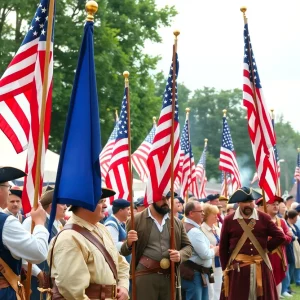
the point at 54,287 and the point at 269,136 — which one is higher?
the point at 269,136

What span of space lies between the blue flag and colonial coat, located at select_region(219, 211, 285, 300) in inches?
189

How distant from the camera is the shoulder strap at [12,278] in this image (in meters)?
6.98

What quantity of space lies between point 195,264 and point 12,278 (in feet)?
18.7

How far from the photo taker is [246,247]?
11.6m

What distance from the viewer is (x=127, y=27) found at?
124 feet

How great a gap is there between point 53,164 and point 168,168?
1353 cm

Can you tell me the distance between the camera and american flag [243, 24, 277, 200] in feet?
41.4

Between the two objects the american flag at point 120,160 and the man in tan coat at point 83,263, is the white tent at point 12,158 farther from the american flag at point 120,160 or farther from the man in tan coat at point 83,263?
the man in tan coat at point 83,263

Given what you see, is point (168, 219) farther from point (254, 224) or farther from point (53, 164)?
point (53, 164)

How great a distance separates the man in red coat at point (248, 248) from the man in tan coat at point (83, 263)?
15.1 feet

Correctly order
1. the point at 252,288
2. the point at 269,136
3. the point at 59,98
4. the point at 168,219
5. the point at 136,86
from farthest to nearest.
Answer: the point at 136,86 < the point at 59,98 < the point at 269,136 < the point at 252,288 < the point at 168,219

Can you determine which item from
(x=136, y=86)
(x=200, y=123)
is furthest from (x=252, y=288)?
(x=200, y=123)

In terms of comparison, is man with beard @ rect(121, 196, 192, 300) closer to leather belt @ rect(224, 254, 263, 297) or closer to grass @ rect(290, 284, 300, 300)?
leather belt @ rect(224, 254, 263, 297)

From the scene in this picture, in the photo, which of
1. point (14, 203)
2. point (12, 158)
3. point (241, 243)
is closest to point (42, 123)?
point (14, 203)
